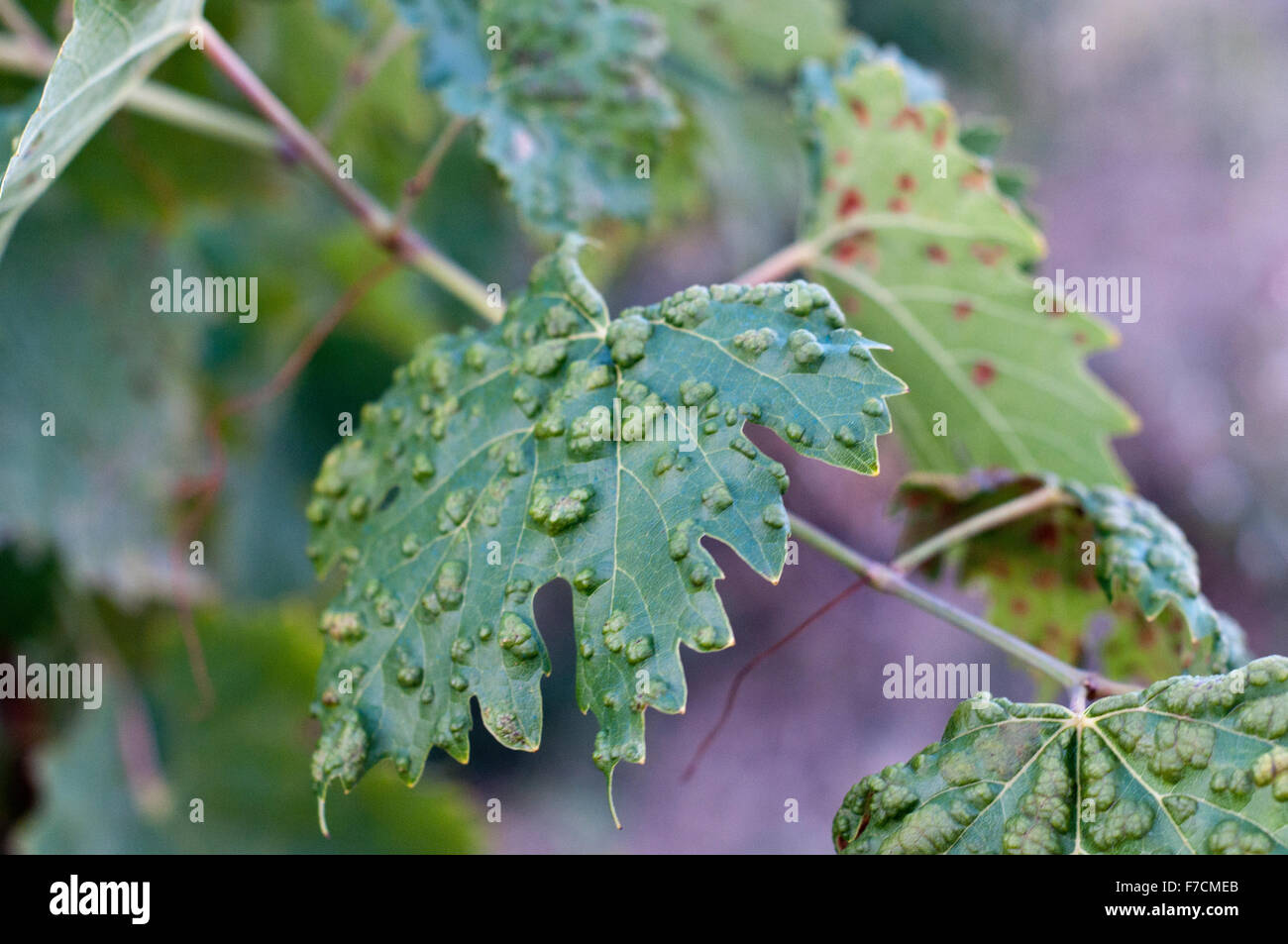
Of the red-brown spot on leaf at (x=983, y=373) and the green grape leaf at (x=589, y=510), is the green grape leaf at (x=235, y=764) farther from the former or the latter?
the red-brown spot on leaf at (x=983, y=373)

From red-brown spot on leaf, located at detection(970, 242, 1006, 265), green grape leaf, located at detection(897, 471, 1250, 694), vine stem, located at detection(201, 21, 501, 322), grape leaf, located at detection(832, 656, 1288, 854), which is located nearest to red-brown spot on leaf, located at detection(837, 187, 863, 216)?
red-brown spot on leaf, located at detection(970, 242, 1006, 265)

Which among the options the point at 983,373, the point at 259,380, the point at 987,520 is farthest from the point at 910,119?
the point at 259,380

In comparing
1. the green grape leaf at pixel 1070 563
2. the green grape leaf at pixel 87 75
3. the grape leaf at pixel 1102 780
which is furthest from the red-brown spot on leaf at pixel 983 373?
the green grape leaf at pixel 87 75

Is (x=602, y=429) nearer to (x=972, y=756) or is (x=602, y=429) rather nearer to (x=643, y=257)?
(x=972, y=756)

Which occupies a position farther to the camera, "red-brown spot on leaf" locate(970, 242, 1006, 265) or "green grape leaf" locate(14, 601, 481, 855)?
"green grape leaf" locate(14, 601, 481, 855)

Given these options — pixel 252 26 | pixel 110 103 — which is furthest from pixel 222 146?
pixel 110 103

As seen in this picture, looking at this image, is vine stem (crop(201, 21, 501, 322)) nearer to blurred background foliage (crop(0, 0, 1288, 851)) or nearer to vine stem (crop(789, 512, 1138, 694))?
blurred background foliage (crop(0, 0, 1288, 851))
